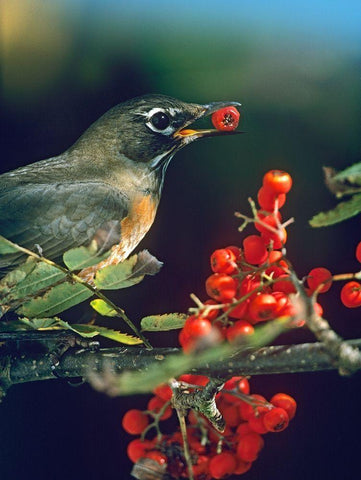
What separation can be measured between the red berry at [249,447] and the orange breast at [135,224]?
510mm

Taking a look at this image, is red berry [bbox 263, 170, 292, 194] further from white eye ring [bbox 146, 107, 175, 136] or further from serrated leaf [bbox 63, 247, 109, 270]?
white eye ring [bbox 146, 107, 175, 136]

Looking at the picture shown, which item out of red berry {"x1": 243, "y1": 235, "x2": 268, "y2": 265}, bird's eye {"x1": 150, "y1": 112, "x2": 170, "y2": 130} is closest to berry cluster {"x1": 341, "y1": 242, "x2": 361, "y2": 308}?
red berry {"x1": 243, "y1": 235, "x2": 268, "y2": 265}

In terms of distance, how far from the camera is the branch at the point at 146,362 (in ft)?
2.71

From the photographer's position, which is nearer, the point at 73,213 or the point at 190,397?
the point at 190,397

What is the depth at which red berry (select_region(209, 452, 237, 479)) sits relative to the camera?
3.86ft

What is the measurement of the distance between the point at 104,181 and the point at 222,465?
2.81 ft

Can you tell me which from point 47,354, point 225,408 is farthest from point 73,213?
point 225,408

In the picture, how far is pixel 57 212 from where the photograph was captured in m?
1.59

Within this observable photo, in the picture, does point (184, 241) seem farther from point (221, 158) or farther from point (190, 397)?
point (190, 397)

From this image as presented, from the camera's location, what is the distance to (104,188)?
1.68m

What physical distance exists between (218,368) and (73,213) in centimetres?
76

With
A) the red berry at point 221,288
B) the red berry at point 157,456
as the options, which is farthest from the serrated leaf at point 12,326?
the red berry at point 221,288

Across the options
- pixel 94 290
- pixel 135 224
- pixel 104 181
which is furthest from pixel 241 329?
pixel 104 181

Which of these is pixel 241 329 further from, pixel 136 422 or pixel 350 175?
pixel 136 422
